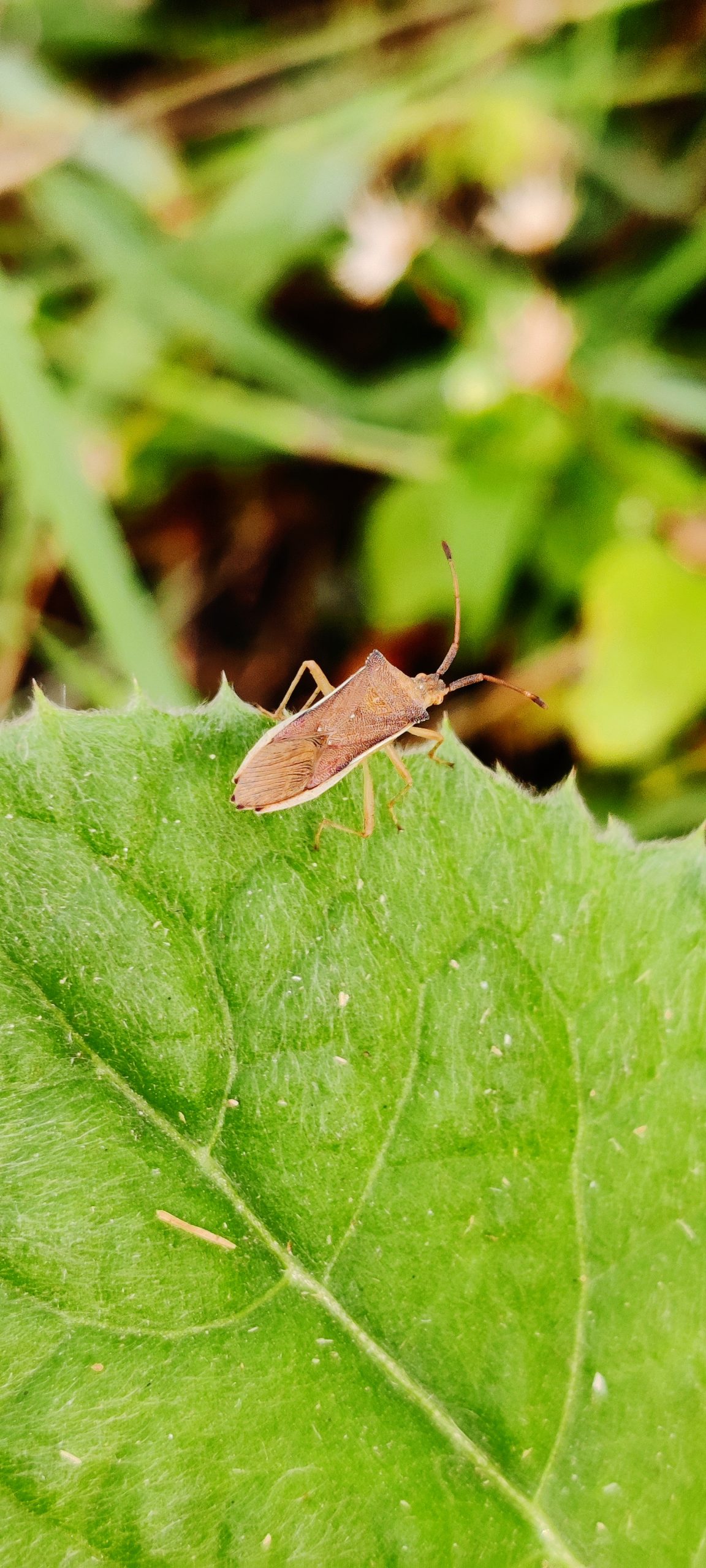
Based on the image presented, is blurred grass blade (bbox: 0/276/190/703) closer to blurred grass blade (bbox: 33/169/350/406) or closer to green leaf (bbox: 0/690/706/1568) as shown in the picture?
blurred grass blade (bbox: 33/169/350/406)

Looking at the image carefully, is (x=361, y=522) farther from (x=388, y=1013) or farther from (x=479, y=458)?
(x=388, y=1013)

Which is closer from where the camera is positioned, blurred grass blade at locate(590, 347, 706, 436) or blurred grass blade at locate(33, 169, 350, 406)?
blurred grass blade at locate(590, 347, 706, 436)

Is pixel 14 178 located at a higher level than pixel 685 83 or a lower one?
higher

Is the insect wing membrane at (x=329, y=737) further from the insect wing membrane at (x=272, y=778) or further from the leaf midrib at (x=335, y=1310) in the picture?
the leaf midrib at (x=335, y=1310)

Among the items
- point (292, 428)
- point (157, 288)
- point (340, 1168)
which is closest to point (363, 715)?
point (340, 1168)

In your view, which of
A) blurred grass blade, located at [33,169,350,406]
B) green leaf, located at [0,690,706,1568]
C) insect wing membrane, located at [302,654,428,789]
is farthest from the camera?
blurred grass blade, located at [33,169,350,406]

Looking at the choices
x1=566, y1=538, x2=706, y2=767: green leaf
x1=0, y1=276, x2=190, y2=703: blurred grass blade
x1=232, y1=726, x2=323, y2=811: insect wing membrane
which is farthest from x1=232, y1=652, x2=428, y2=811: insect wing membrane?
x1=566, y1=538, x2=706, y2=767: green leaf

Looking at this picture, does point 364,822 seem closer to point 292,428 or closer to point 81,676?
point 81,676

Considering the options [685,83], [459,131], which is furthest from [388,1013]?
[685,83]
